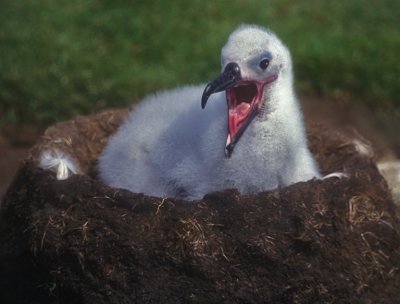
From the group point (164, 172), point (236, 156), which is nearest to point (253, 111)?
point (236, 156)

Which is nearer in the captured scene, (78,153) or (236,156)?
(236,156)

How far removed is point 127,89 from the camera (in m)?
6.09

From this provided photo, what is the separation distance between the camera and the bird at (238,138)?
3580 millimetres

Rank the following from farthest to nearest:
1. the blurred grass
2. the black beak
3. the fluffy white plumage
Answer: the blurred grass
the fluffy white plumage
the black beak

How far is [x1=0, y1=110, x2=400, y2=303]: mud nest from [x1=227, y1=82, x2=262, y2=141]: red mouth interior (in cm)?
35

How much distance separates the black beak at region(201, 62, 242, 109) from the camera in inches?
136

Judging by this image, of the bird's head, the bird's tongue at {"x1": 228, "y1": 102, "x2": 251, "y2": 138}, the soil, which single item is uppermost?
the bird's head

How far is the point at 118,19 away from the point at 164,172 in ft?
10.9

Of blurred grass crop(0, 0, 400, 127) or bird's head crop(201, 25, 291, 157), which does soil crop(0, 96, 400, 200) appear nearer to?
blurred grass crop(0, 0, 400, 127)

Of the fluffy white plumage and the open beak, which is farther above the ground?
the open beak

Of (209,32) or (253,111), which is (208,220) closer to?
(253,111)

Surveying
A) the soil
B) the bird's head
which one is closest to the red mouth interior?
the bird's head

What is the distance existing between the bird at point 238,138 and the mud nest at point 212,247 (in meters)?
0.22

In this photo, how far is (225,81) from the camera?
347cm
